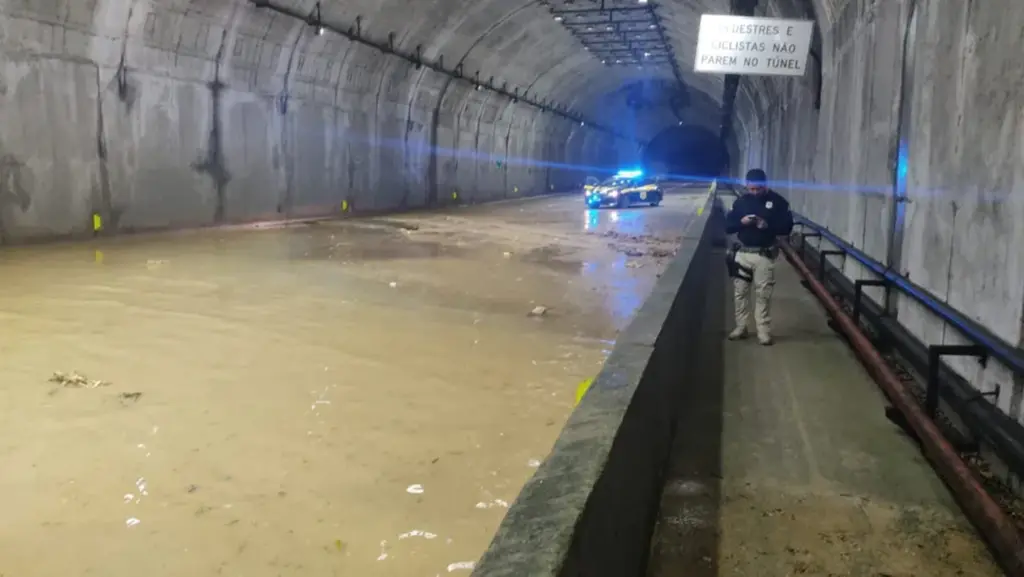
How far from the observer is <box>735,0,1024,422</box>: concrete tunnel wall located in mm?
4332

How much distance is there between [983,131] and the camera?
4.79m

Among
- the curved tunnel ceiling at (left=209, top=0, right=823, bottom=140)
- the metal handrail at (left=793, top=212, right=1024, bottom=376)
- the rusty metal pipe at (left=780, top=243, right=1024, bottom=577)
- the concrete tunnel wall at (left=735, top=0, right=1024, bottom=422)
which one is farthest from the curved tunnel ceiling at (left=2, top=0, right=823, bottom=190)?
the rusty metal pipe at (left=780, top=243, right=1024, bottom=577)

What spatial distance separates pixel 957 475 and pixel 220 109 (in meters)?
17.5

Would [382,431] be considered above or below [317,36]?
below

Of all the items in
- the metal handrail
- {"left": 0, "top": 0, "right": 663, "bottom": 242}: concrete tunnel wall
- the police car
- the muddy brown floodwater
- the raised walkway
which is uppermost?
{"left": 0, "top": 0, "right": 663, "bottom": 242}: concrete tunnel wall

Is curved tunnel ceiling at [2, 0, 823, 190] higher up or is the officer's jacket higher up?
curved tunnel ceiling at [2, 0, 823, 190]

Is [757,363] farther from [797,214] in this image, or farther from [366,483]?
[797,214]

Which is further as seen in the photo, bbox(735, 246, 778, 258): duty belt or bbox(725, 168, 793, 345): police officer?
bbox(735, 246, 778, 258): duty belt

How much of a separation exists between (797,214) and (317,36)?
41.1 feet

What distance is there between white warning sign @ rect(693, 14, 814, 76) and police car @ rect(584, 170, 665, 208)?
1909 centimetres

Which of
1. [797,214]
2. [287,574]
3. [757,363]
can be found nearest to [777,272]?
[797,214]

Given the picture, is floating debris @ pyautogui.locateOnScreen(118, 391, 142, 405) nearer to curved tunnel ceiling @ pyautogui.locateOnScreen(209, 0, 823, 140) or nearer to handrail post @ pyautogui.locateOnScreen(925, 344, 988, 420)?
handrail post @ pyautogui.locateOnScreen(925, 344, 988, 420)

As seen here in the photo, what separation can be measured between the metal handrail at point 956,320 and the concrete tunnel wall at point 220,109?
1350 centimetres

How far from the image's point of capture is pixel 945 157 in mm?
5602
